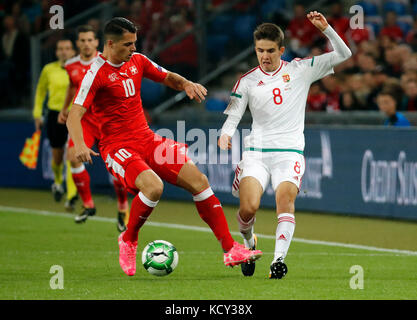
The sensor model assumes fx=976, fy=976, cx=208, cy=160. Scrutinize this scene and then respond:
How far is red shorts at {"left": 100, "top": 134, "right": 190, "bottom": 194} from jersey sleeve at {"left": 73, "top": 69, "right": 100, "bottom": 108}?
55 cm

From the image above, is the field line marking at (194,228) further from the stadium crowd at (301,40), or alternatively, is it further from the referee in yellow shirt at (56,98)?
the stadium crowd at (301,40)

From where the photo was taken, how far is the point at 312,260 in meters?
9.68

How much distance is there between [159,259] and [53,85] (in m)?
6.61

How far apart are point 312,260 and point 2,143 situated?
10419mm

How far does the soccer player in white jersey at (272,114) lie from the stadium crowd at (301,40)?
16.7 feet

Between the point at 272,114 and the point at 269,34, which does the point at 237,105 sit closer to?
the point at 272,114

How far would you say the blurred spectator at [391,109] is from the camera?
13.1 meters

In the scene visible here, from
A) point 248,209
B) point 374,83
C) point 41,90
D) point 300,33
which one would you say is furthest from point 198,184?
point 300,33

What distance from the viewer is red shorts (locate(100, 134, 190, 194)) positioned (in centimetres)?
846

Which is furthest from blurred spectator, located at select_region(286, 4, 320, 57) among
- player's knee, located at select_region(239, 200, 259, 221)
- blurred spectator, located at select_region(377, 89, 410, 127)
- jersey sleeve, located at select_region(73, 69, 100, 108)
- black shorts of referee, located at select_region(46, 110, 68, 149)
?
jersey sleeve, located at select_region(73, 69, 100, 108)

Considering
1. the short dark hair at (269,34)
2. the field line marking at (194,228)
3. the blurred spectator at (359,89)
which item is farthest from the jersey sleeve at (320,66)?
the blurred spectator at (359,89)

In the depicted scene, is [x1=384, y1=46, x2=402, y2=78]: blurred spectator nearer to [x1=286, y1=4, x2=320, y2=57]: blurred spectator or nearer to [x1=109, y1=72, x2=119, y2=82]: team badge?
[x1=286, y1=4, x2=320, y2=57]: blurred spectator

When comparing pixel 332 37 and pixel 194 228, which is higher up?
pixel 332 37

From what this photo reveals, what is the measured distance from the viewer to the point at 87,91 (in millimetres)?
8336
